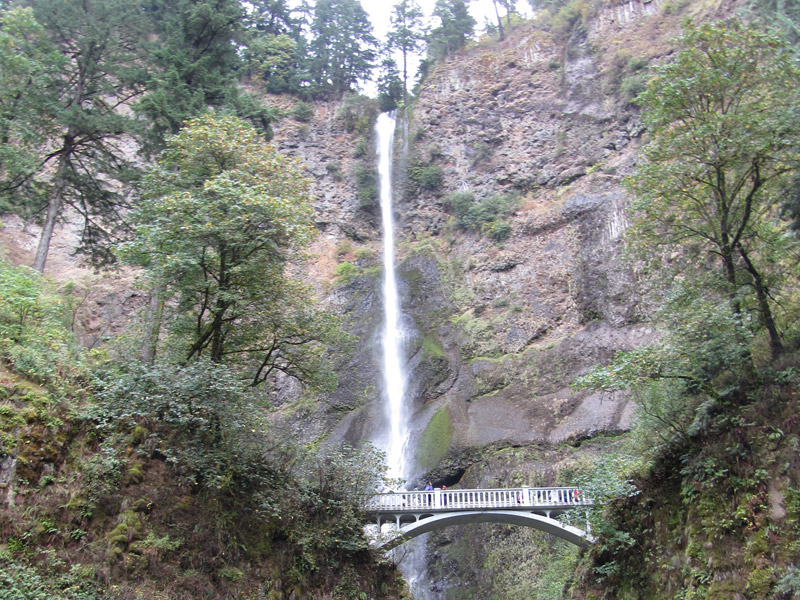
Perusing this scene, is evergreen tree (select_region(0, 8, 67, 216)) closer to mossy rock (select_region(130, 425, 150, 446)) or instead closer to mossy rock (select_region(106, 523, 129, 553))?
mossy rock (select_region(130, 425, 150, 446))

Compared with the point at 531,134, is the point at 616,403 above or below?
below

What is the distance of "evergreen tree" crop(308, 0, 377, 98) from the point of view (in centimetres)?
4903

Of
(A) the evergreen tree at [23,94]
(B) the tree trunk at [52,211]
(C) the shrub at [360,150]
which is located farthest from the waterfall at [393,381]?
(A) the evergreen tree at [23,94]

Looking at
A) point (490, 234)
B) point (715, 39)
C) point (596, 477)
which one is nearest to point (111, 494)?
point (596, 477)

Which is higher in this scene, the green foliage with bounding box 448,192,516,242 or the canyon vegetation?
the green foliage with bounding box 448,192,516,242

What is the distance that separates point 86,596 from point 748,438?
1090cm

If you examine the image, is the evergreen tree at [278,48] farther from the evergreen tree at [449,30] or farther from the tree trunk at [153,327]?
the tree trunk at [153,327]

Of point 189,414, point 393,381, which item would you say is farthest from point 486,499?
point 189,414

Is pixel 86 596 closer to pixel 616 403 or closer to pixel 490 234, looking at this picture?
pixel 616 403

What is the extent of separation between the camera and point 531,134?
41.5 metres

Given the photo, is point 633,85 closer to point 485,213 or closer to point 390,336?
point 485,213

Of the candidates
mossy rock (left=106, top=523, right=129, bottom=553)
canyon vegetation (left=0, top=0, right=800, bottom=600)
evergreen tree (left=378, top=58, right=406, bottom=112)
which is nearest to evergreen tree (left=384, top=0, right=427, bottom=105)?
evergreen tree (left=378, top=58, right=406, bottom=112)

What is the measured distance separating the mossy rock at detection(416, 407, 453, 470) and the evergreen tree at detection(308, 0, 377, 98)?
31036 millimetres

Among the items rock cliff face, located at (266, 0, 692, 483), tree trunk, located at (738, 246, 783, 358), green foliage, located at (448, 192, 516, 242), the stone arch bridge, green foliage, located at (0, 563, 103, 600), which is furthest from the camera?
green foliage, located at (448, 192, 516, 242)
